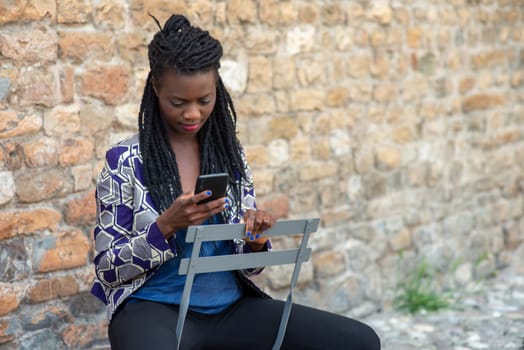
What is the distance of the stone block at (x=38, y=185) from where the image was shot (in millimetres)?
3639

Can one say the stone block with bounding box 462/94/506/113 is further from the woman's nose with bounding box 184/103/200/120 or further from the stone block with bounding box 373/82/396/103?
the woman's nose with bounding box 184/103/200/120

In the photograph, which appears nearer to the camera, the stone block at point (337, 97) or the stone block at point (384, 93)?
the stone block at point (337, 97)

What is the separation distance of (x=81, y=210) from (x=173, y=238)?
1322mm

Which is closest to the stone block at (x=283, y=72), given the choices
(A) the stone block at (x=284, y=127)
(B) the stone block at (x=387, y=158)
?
(A) the stone block at (x=284, y=127)

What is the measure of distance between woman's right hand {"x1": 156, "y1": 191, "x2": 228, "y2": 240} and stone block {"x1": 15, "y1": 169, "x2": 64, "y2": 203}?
1.31 meters

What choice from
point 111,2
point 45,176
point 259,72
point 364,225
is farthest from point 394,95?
point 45,176

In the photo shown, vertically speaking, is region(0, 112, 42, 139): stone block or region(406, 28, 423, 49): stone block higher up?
region(406, 28, 423, 49): stone block

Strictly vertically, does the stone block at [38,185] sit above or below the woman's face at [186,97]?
below

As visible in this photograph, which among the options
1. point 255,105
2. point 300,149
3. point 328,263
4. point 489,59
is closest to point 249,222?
point 255,105

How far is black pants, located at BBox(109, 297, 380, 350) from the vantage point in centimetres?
263

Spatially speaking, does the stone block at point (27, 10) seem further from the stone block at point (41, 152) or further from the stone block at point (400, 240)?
the stone block at point (400, 240)

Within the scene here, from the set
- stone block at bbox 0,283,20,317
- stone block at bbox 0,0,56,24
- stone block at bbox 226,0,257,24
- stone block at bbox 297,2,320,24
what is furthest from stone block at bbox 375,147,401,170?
stone block at bbox 0,283,20,317

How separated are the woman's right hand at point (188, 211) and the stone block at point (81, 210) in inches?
54.6

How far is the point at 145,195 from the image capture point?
106 inches
